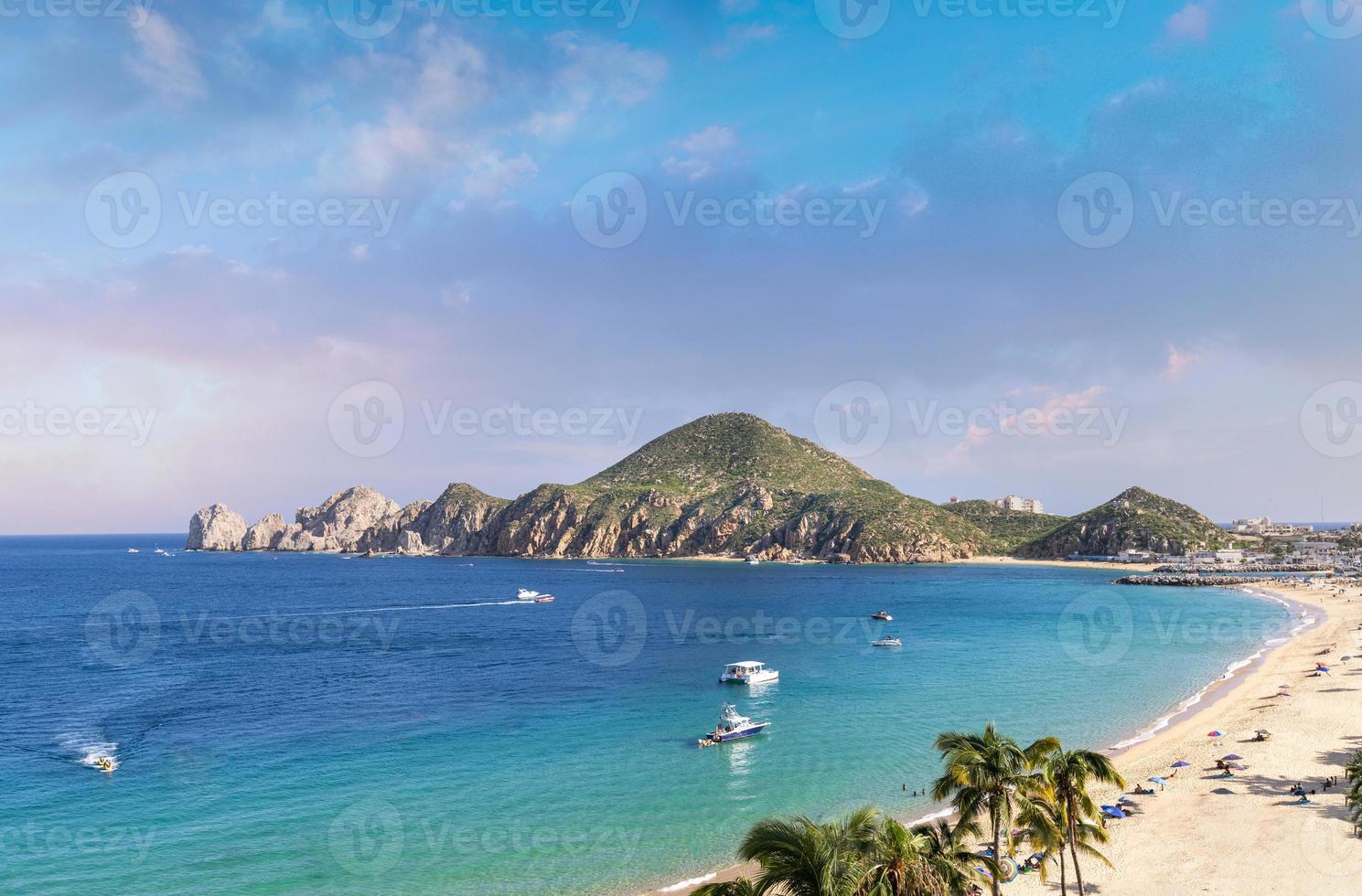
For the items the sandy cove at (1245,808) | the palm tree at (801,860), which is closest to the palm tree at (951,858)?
the palm tree at (801,860)

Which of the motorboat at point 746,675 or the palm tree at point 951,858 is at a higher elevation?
the palm tree at point 951,858

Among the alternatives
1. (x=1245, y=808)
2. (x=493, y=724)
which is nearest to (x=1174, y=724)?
(x=1245, y=808)

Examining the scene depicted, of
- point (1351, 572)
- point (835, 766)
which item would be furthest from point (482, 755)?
point (1351, 572)

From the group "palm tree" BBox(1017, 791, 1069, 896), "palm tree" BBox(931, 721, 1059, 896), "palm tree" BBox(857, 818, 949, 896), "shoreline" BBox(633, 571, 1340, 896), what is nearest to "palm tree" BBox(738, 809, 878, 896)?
"palm tree" BBox(857, 818, 949, 896)

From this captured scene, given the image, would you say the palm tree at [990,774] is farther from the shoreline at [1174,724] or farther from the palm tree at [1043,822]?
the shoreline at [1174,724]

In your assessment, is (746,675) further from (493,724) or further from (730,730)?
(493,724)

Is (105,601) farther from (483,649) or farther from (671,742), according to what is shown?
(671,742)

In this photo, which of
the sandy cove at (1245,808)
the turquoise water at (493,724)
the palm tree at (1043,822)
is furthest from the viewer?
the turquoise water at (493,724)
